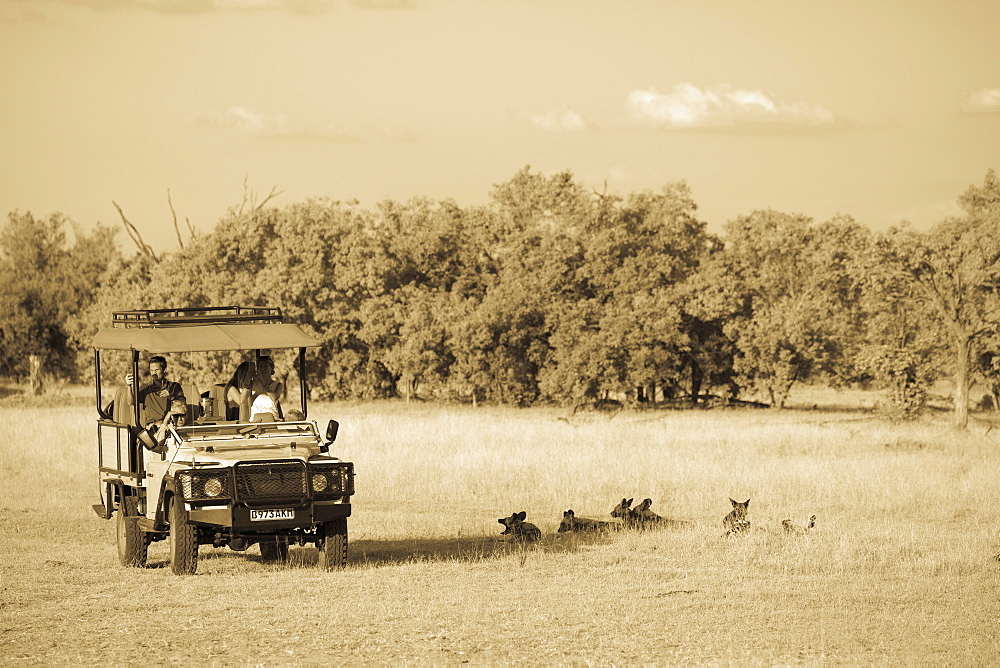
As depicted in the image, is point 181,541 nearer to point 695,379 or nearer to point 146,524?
point 146,524

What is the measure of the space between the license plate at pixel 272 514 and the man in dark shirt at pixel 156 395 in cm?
203

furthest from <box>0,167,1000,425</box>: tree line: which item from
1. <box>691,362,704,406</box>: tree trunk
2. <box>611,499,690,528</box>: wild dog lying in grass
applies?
<box>611,499,690,528</box>: wild dog lying in grass

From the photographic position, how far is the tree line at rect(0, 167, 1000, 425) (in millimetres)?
41250

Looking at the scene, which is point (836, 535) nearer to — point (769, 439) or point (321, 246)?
point (769, 439)

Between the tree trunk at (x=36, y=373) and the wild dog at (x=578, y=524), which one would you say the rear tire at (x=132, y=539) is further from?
the tree trunk at (x=36, y=373)

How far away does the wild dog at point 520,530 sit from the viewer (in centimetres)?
1495

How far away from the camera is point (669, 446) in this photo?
87.7ft

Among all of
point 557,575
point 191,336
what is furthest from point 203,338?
point 557,575

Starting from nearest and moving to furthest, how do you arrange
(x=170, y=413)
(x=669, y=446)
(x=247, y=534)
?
(x=247, y=534)
(x=170, y=413)
(x=669, y=446)

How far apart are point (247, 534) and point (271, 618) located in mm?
1595

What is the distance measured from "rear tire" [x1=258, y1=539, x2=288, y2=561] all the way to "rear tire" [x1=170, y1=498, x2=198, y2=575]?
4.35 feet

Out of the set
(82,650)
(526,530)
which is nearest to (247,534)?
(82,650)

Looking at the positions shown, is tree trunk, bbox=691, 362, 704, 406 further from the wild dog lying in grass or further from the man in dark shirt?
the man in dark shirt

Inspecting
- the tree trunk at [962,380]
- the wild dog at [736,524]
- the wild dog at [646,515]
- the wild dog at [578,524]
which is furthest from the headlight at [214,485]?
the tree trunk at [962,380]
